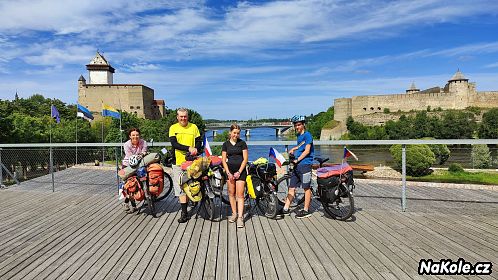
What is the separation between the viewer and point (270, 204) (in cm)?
453

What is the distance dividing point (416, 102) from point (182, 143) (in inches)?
3145

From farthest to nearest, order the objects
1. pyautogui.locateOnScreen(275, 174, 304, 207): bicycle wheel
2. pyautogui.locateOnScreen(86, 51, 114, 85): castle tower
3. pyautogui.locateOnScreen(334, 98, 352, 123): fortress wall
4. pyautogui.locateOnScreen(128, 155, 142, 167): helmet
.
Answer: pyautogui.locateOnScreen(334, 98, 352, 123): fortress wall, pyautogui.locateOnScreen(86, 51, 114, 85): castle tower, pyautogui.locateOnScreen(275, 174, 304, 207): bicycle wheel, pyautogui.locateOnScreen(128, 155, 142, 167): helmet

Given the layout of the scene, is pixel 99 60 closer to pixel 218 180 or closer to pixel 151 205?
pixel 151 205

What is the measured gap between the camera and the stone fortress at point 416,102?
71.0 m

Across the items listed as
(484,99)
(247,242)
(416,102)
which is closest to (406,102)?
(416,102)

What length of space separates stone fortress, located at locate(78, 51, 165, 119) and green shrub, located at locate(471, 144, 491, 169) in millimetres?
74972

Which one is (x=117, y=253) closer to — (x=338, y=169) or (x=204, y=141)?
(x=204, y=141)

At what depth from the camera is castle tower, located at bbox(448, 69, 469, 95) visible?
71.1 metres

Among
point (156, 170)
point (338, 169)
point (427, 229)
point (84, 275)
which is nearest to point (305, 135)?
point (338, 169)

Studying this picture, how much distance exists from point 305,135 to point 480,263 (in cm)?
234

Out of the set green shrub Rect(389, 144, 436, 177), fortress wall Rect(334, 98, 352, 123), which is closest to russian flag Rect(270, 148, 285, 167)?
green shrub Rect(389, 144, 436, 177)

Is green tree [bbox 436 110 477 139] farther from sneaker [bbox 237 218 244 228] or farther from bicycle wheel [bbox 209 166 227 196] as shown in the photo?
sneaker [bbox 237 218 244 228]

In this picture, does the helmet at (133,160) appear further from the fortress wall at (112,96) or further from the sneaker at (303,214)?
the fortress wall at (112,96)

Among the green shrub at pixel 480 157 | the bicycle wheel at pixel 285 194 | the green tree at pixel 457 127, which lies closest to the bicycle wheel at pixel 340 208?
the bicycle wheel at pixel 285 194
